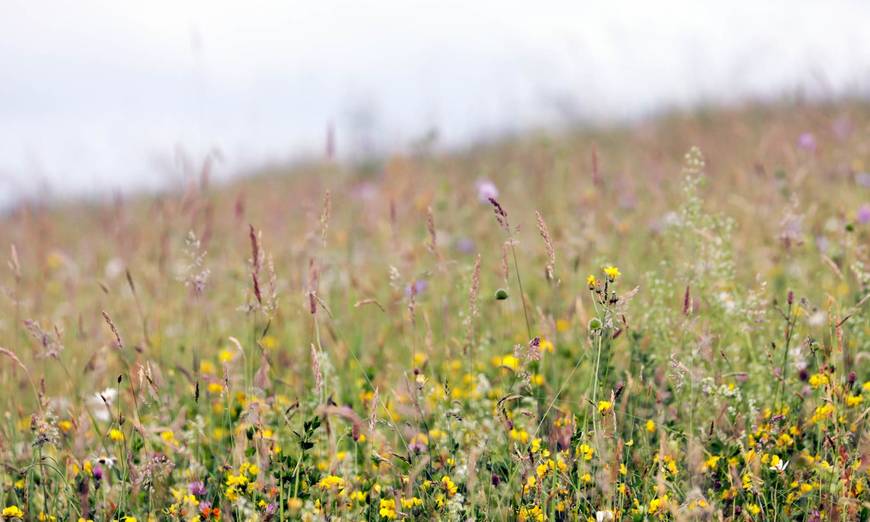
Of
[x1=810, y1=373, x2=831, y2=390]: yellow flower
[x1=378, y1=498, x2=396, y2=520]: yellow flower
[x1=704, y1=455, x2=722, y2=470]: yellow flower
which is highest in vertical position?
[x1=810, y1=373, x2=831, y2=390]: yellow flower

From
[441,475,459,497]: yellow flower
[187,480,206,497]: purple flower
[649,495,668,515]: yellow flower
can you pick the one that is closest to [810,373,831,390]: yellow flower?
[649,495,668,515]: yellow flower

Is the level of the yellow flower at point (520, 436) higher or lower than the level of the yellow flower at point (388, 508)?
lower

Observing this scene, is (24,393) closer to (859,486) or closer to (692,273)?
(692,273)

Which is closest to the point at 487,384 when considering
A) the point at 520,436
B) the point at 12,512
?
the point at 520,436

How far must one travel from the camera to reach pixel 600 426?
1905 mm

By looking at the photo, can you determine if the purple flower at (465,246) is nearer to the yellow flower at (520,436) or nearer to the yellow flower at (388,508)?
the yellow flower at (520,436)

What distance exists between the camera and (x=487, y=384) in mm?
2270

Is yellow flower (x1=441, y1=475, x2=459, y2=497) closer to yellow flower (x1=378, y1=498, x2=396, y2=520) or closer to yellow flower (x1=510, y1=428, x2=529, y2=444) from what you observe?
yellow flower (x1=378, y1=498, x2=396, y2=520)

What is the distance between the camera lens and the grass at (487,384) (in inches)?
73.9

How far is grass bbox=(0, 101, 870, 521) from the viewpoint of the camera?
1.88m

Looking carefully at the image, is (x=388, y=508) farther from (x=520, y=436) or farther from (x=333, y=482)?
(x=520, y=436)

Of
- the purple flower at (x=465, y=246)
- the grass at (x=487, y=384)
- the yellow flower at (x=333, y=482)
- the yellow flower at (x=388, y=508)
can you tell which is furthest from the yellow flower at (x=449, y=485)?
the purple flower at (x=465, y=246)

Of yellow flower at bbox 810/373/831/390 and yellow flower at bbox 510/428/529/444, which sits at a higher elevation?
yellow flower at bbox 810/373/831/390

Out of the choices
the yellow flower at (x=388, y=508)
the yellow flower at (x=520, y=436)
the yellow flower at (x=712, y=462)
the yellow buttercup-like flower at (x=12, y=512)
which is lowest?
the yellow flower at (x=520, y=436)
